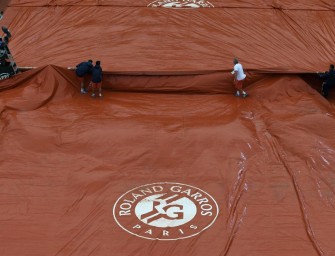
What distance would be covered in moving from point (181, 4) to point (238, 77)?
4.39m

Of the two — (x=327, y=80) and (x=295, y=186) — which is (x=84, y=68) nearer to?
(x=295, y=186)

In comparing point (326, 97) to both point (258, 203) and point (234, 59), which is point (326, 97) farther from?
point (258, 203)

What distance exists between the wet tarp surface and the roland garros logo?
2 centimetres

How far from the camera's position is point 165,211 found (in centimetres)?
707

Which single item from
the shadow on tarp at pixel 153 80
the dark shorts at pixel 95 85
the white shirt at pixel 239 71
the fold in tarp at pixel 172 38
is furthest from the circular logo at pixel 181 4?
the dark shorts at pixel 95 85

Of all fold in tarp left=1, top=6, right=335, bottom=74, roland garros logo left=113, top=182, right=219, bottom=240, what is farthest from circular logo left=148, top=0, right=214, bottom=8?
roland garros logo left=113, top=182, right=219, bottom=240

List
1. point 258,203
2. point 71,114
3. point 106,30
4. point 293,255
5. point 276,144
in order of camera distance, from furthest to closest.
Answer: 1. point 106,30
2. point 71,114
3. point 276,144
4. point 258,203
5. point 293,255

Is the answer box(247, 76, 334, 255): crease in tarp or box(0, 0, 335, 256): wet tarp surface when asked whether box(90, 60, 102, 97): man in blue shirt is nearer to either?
box(0, 0, 335, 256): wet tarp surface

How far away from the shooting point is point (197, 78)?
10492mm

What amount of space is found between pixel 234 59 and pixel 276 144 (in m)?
2.45

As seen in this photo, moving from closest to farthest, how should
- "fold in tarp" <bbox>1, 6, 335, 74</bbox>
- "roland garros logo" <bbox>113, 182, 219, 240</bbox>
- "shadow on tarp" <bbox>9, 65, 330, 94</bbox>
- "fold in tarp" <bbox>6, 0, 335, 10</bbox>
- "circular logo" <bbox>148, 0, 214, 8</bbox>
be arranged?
"roland garros logo" <bbox>113, 182, 219, 240</bbox>, "shadow on tarp" <bbox>9, 65, 330, 94</bbox>, "fold in tarp" <bbox>1, 6, 335, 74</bbox>, "circular logo" <bbox>148, 0, 214, 8</bbox>, "fold in tarp" <bbox>6, 0, 335, 10</bbox>

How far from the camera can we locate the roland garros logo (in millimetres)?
A: 6719

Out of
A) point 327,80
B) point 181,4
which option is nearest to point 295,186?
point 327,80

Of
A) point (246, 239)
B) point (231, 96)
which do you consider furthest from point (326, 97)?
point (246, 239)
